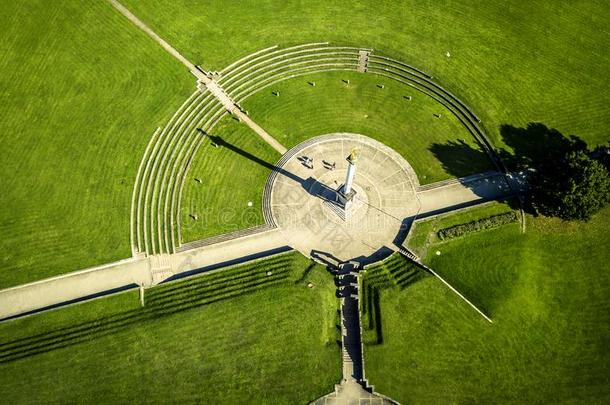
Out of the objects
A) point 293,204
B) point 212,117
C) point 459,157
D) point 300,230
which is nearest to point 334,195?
point 293,204

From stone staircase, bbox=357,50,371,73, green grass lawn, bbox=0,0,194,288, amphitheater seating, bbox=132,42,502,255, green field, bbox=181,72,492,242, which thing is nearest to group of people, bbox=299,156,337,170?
amphitheater seating, bbox=132,42,502,255

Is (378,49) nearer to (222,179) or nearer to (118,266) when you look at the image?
(222,179)

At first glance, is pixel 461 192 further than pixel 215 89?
No

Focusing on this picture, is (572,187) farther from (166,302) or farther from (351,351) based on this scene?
(166,302)

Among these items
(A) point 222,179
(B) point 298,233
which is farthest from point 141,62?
(B) point 298,233

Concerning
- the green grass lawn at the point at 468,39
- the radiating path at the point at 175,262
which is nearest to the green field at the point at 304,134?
the radiating path at the point at 175,262

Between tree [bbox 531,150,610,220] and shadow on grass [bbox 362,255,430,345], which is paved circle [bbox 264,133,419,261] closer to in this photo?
shadow on grass [bbox 362,255,430,345]

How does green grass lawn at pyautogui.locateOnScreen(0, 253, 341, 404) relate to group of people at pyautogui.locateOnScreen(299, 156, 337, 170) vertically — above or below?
below
